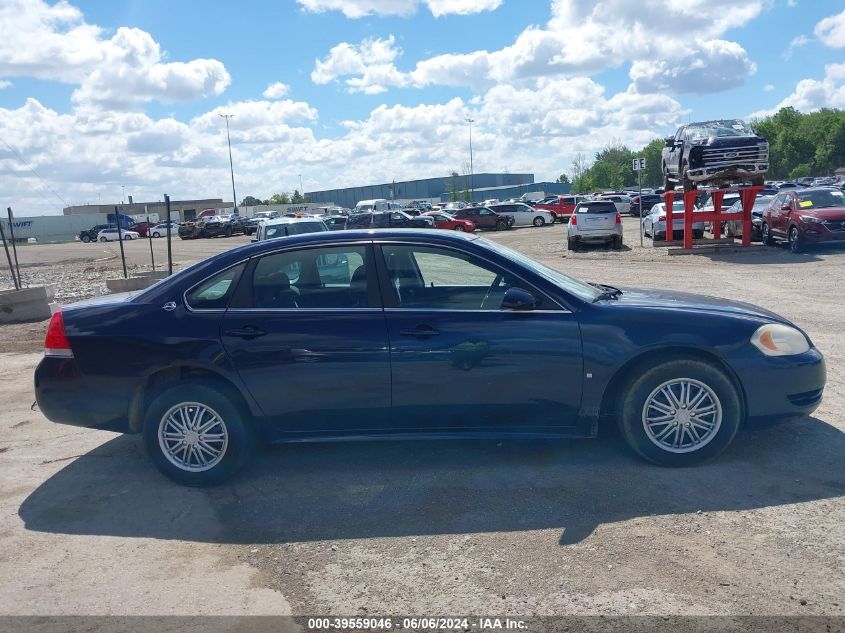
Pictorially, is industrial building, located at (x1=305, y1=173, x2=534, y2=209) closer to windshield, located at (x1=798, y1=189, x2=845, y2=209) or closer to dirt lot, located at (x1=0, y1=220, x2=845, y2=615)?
windshield, located at (x1=798, y1=189, x2=845, y2=209)

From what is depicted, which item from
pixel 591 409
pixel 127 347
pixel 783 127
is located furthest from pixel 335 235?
pixel 783 127

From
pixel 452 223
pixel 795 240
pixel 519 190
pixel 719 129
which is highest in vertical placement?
pixel 519 190

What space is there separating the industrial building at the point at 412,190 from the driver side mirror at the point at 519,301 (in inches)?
4606

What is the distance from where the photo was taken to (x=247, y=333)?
4.93m

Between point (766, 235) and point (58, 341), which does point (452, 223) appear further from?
point (58, 341)

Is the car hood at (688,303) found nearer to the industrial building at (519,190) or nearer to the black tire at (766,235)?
the black tire at (766,235)

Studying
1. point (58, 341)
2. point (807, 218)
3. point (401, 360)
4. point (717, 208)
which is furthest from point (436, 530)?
point (717, 208)

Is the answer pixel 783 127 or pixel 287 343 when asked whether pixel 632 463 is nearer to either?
pixel 287 343

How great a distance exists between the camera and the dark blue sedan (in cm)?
483

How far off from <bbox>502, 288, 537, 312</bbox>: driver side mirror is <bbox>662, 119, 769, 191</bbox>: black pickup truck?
1746 cm

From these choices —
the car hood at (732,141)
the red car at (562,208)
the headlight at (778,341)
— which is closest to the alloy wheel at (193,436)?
the headlight at (778,341)

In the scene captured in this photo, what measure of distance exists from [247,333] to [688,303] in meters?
3.05

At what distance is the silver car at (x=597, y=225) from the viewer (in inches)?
995

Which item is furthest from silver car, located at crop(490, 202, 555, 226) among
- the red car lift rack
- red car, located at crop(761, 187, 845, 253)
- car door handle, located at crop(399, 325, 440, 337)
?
car door handle, located at crop(399, 325, 440, 337)
